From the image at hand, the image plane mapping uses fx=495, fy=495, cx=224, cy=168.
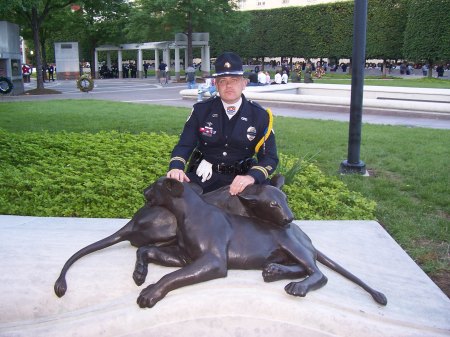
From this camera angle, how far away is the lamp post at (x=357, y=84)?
6.48m

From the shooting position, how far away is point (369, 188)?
610 cm

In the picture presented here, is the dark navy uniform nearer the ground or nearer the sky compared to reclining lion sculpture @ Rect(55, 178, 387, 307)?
nearer the sky

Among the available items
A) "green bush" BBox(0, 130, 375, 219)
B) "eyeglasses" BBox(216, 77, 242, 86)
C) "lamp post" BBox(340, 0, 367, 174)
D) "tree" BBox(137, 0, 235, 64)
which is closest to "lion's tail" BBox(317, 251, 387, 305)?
"eyeglasses" BBox(216, 77, 242, 86)

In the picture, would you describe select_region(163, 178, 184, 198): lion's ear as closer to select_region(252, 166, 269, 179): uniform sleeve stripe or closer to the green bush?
select_region(252, 166, 269, 179): uniform sleeve stripe

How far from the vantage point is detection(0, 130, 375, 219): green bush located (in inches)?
198

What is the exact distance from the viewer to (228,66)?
2.96 metres

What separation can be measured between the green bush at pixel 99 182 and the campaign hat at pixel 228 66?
2.27m

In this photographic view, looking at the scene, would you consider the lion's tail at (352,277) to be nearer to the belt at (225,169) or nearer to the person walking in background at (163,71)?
the belt at (225,169)

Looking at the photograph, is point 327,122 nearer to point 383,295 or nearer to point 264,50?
point 383,295

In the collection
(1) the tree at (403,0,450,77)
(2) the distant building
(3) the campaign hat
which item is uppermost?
(2) the distant building

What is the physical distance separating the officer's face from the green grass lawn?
2.23 metres

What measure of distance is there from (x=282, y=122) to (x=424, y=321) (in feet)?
28.6

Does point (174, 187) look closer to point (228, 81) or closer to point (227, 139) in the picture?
point (227, 139)

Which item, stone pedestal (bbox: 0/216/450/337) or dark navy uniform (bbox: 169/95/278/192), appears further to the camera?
dark navy uniform (bbox: 169/95/278/192)
